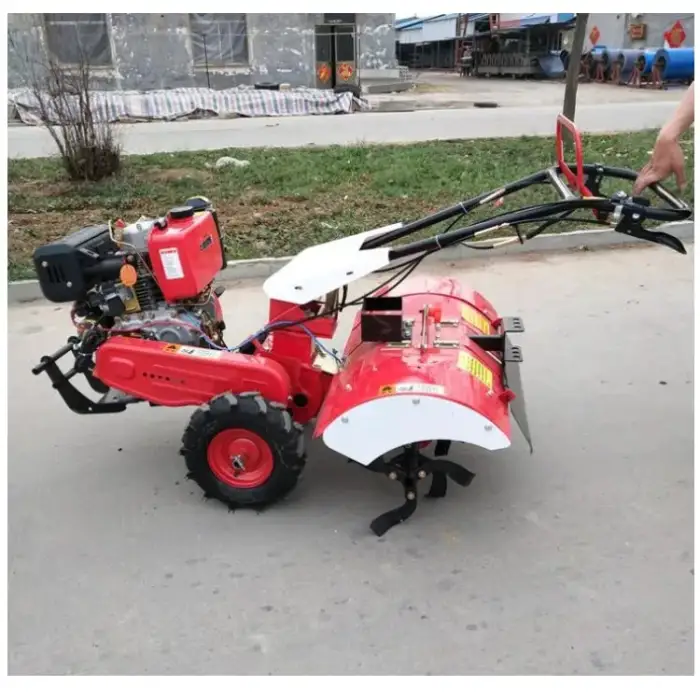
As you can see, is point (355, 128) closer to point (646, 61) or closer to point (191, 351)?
point (191, 351)

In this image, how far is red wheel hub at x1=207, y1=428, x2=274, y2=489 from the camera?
262 centimetres

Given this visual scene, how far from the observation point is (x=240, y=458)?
264 cm

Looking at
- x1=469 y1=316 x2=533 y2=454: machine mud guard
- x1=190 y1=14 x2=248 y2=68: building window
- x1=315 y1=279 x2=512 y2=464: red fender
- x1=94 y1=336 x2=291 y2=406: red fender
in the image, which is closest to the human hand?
x1=469 y1=316 x2=533 y2=454: machine mud guard

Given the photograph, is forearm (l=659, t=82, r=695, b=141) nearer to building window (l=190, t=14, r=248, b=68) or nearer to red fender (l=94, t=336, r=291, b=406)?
red fender (l=94, t=336, r=291, b=406)

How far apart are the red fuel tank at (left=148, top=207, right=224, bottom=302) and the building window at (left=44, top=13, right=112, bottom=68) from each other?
15667mm

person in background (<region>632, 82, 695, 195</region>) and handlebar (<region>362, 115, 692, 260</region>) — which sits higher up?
person in background (<region>632, 82, 695, 195</region>)

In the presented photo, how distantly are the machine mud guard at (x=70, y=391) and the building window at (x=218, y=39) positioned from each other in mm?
16543

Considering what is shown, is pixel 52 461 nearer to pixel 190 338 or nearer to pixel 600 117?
pixel 190 338

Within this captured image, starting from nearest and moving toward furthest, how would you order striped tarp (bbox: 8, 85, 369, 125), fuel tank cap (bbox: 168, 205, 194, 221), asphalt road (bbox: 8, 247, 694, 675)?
asphalt road (bbox: 8, 247, 694, 675) → fuel tank cap (bbox: 168, 205, 194, 221) → striped tarp (bbox: 8, 85, 369, 125)

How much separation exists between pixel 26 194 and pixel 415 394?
22.0ft

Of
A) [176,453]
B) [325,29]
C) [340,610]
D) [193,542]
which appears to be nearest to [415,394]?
[340,610]

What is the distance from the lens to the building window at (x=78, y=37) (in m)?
16.5

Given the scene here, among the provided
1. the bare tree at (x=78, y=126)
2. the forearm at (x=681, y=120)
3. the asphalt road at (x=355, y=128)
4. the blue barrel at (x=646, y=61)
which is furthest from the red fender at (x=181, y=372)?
the blue barrel at (x=646, y=61)

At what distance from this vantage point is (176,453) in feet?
10.3
